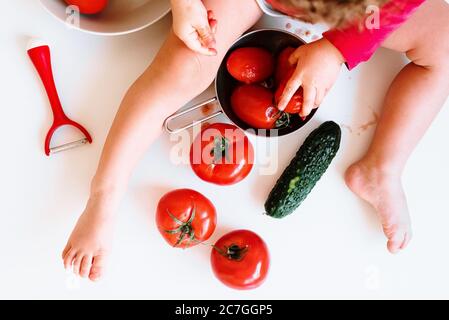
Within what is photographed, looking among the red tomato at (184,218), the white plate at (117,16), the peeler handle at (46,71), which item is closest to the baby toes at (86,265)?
the red tomato at (184,218)

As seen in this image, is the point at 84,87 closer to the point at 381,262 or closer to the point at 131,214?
the point at 131,214

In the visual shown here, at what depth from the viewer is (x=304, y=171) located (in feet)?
2.61

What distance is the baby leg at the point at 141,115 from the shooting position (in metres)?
0.75

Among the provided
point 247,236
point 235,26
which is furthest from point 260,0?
point 247,236

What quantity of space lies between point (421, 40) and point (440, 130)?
0.17 metres

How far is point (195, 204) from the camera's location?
2.59 feet

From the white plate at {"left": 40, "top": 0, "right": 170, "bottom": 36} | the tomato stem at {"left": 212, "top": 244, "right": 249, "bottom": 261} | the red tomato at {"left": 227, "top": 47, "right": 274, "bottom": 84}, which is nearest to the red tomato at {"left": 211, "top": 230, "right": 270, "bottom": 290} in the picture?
the tomato stem at {"left": 212, "top": 244, "right": 249, "bottom": 261}

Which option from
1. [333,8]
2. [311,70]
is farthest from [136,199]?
[333,8]

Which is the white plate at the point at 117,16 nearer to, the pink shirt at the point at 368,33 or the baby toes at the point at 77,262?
the pink shirt at the point at 368,33

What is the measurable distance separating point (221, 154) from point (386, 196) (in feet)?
0.89

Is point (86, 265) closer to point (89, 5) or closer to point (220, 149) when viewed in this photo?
point (220, 149)

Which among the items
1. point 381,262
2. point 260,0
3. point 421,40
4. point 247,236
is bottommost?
point 381,262

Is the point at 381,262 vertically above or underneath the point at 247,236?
underneath

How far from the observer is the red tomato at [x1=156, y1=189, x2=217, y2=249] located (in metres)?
0.78
